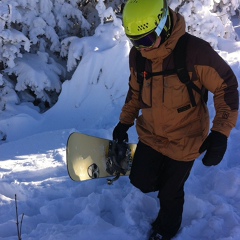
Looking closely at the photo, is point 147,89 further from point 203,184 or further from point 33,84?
point 33,84

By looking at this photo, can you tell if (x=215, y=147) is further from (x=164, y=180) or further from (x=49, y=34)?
(x=49, y=34)

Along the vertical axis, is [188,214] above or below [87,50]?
below

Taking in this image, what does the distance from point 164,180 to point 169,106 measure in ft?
2.59

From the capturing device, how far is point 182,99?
2805 mm

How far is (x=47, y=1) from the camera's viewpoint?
6.90 meters

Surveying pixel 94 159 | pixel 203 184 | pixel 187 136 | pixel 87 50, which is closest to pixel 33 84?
pixel 87 50

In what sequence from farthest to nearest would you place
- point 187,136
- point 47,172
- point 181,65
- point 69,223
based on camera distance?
point 47,172
point 69,223
point 187,136
point 181,65

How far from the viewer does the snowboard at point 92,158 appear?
11.8 ft

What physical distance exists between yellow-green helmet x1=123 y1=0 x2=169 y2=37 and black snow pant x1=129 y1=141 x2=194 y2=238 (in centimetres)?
120

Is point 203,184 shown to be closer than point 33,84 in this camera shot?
Yes

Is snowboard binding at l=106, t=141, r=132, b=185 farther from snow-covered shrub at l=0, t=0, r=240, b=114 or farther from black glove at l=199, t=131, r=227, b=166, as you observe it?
snow-covered shrub at l=0, t=0, r=240, b=114

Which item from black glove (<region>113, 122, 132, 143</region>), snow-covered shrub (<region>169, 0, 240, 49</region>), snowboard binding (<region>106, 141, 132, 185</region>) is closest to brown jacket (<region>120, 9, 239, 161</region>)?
black glove (<region>113, 122, 132, 143</region>)

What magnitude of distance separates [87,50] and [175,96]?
456cm

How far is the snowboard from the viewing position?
3.60 metres
